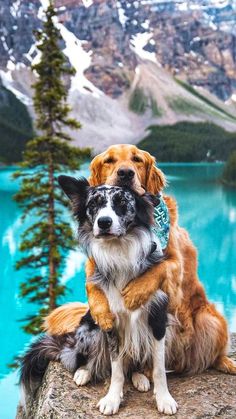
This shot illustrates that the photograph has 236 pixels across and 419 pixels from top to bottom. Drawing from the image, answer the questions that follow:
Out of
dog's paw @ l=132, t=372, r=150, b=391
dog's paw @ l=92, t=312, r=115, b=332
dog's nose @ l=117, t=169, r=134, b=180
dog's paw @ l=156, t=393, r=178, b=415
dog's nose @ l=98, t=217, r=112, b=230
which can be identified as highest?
dog's nose @ l=117, t=169, r=134, b=180

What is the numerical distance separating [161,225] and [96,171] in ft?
2.22

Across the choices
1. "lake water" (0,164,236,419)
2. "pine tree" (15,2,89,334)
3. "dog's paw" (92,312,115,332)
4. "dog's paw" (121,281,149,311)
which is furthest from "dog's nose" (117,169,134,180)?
"pine tree" (15,2,89,334)

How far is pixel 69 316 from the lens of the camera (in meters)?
5.00

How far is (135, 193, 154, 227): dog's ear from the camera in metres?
3.76

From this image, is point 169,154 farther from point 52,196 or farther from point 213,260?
point 52,196

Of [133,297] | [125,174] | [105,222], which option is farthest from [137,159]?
[133,297]

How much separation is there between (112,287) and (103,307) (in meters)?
0.17

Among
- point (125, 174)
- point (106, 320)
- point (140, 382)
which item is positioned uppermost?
point (125, 174)

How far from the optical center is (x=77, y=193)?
382 centimetres

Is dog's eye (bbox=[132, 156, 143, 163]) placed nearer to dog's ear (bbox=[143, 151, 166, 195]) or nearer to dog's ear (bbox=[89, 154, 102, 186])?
dog's ear (bbox=[143, 151, 166, 195])

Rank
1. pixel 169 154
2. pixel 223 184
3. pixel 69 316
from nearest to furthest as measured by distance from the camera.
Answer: pixel 69 316, pixel 223 184, pixel 169 154

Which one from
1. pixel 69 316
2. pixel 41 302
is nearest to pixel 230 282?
pixel 41 302

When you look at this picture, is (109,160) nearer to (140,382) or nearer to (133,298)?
(133,298)

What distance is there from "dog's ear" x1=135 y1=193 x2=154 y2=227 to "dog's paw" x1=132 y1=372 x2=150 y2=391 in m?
1.38
